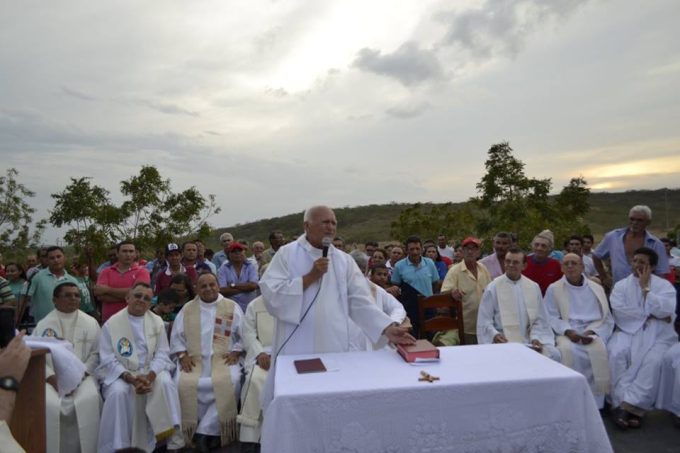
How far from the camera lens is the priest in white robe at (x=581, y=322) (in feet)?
18.1

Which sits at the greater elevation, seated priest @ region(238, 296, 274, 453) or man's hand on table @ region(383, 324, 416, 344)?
man's hand on table @ region(383, 324, 416, 344)

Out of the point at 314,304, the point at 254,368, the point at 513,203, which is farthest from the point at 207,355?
the point at 513,203

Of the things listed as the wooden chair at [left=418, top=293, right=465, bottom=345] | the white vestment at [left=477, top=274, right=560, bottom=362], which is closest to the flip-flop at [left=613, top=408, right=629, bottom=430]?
the white vestment at [left=477, top=274, right=560, bottom=362]

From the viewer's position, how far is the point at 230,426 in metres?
5.04

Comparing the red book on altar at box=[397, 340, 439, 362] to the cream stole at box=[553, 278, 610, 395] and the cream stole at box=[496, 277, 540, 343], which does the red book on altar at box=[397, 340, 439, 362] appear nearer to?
the cream stole at box=[496, 277, 540, 343]

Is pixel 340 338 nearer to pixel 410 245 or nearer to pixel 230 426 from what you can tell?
pixel 230 426

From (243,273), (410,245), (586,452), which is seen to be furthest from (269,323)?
(586,452)

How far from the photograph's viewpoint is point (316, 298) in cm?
405

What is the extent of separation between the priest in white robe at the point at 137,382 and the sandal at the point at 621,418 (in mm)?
4230

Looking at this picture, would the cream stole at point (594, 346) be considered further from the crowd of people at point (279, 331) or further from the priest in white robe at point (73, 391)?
the priest in white robe at point (73, 391)

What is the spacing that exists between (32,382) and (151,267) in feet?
22.2

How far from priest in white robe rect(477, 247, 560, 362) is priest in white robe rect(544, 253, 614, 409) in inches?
9.3

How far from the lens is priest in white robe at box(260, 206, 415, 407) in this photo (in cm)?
395

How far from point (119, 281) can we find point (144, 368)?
57.5 inches
